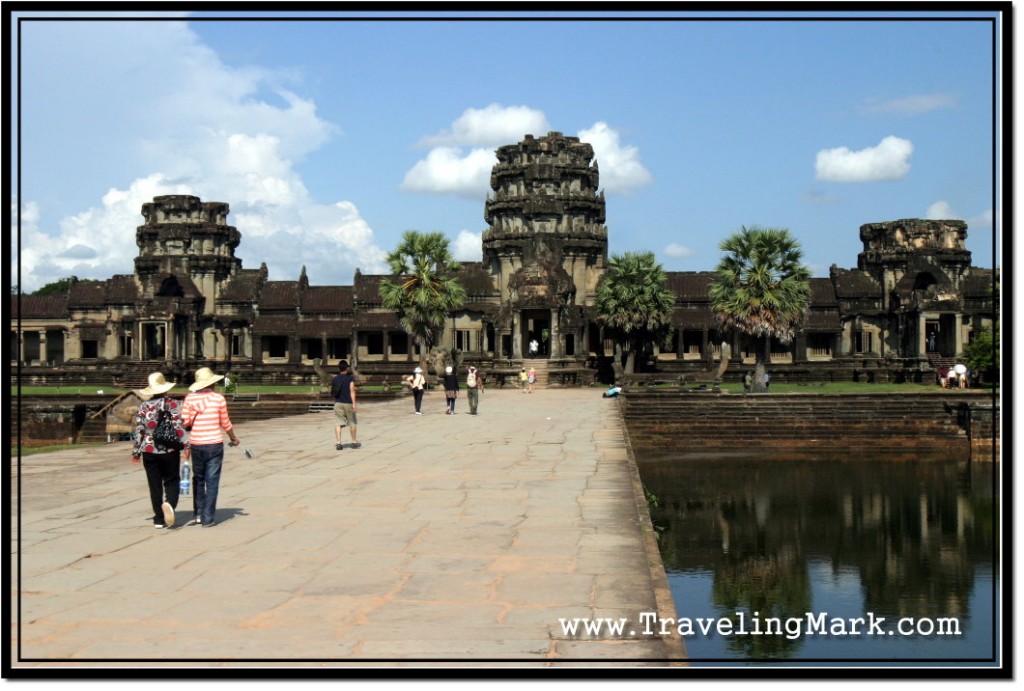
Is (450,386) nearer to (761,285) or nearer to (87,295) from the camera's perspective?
(761,285)

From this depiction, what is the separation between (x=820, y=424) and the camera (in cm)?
3334

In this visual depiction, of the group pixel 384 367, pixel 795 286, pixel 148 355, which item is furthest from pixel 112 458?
pixel 148 355

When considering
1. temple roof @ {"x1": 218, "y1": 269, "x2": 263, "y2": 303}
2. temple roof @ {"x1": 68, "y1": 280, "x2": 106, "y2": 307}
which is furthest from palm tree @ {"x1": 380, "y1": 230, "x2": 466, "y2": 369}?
temple roof @ {"x1": 68, "y1": 280, "x2": 106, "y2": 307}

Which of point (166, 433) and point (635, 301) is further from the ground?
point (635, 301)

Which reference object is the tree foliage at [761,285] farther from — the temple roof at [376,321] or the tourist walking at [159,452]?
the tourist walking at [159,452]

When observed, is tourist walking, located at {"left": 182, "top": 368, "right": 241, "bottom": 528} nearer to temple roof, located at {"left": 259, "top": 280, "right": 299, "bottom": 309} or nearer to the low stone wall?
the low stone wall

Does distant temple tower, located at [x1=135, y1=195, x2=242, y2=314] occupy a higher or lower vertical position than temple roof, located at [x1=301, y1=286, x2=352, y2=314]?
higher

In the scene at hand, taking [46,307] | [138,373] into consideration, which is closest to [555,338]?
[138,373]

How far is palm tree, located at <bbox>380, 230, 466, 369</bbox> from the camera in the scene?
172ft

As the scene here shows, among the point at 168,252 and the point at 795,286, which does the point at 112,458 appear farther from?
the point at 168,252

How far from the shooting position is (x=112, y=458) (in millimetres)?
18547

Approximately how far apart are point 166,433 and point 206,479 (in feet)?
2.07

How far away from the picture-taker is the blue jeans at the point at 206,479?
11.4 metres

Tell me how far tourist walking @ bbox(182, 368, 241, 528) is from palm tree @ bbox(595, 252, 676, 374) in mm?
46288
